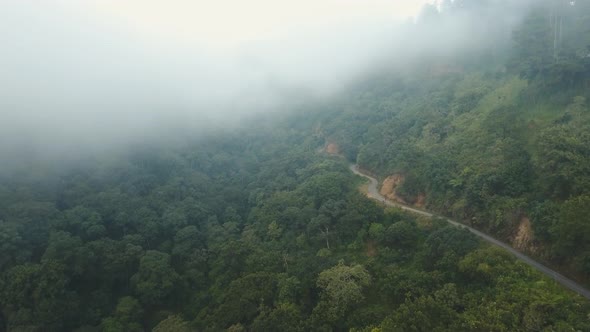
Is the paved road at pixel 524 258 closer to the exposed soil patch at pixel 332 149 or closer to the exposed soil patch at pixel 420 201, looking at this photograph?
the exposed soil patch at pixel 420 201

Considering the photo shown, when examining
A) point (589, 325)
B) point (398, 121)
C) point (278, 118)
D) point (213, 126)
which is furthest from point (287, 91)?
point (589, 325)

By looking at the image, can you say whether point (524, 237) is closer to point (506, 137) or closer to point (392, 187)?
point (506, 137)

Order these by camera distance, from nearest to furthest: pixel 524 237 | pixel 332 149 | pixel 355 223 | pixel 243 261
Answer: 1. pixel 524 237
2. pixel 243 261
3. pixel 355 223
4. pixel 332 149

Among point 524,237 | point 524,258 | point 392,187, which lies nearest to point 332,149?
point 392,187

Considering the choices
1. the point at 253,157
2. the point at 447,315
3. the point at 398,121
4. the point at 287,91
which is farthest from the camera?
the point at 287,91

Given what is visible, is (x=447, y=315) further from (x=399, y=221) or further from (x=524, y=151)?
(x=524, y=151)

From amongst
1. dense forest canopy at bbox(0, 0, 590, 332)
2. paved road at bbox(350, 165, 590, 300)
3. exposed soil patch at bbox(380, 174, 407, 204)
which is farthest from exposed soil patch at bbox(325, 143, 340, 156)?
paved road at bbox(350, 165, 590, 300)

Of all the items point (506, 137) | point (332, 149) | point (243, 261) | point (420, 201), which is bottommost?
point (243, 261)
